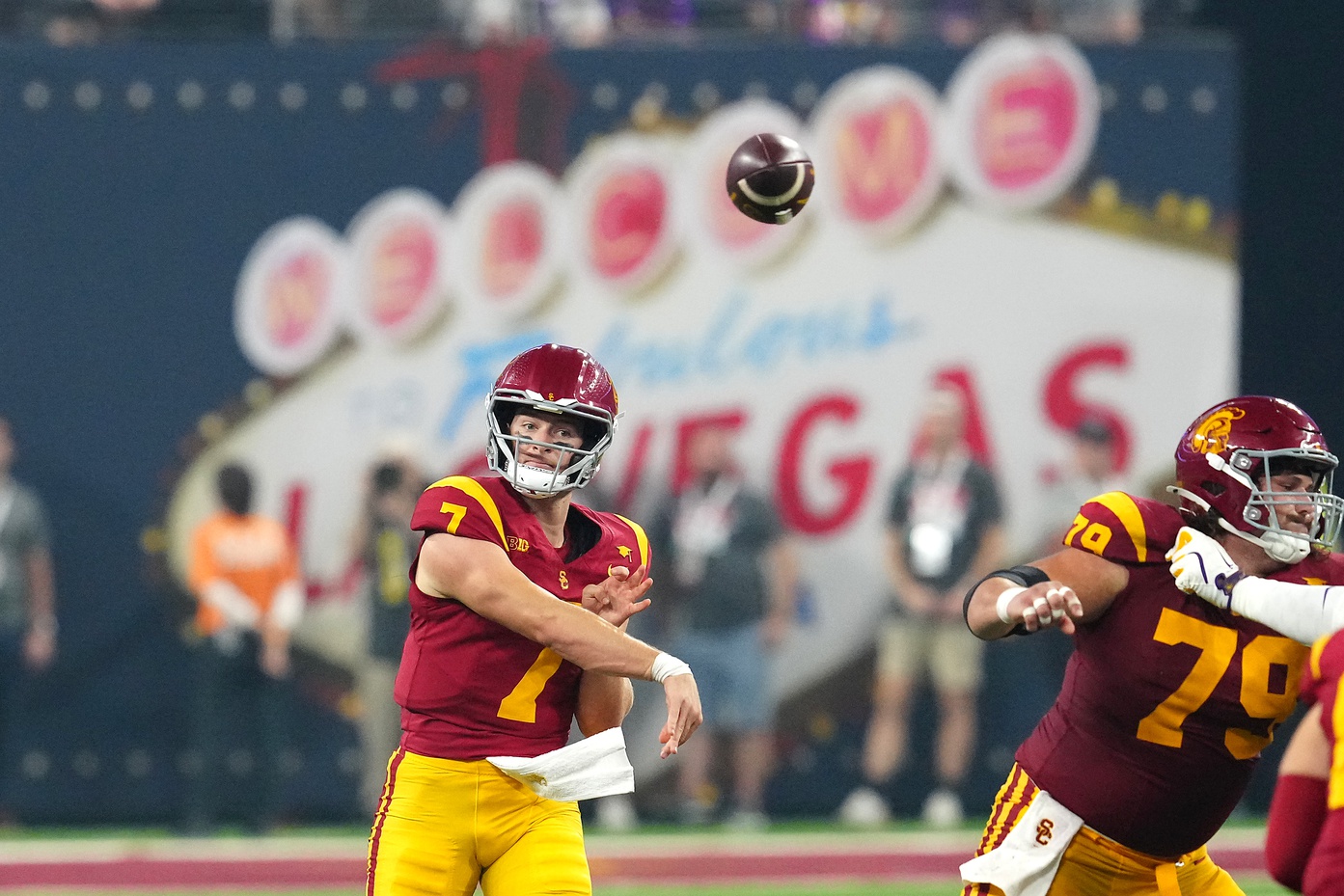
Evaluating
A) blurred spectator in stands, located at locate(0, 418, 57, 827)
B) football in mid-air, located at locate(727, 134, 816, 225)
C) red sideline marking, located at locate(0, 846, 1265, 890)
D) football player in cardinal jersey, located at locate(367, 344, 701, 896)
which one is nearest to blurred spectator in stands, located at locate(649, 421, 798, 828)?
red sideline marking, located at locate(0, 846, 1265, 890)

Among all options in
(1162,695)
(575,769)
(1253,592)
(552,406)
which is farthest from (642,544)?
(1253,592)

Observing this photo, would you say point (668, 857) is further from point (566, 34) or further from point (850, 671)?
point (566, 34)

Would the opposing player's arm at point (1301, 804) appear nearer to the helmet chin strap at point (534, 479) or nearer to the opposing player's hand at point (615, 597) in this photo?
the opposing player's hand at point (615, 597)

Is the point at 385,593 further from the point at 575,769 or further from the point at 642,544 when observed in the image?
the point at 575,769

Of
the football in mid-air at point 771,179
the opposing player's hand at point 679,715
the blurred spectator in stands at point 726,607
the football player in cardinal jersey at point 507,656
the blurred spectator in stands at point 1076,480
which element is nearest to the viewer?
the opposing player's hand at point 679,715

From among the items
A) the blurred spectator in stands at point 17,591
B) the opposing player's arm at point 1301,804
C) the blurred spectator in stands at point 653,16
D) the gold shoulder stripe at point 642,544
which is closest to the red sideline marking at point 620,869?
the blurred spectator in stands at point 17,591

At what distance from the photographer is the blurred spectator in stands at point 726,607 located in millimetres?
9320

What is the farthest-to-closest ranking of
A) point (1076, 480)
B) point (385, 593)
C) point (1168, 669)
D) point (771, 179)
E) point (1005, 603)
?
1. point (1076, 480)
2. point (385, 593)
3. point (771, 179)
4. point (1168, 669)
5. point (1005, 603)

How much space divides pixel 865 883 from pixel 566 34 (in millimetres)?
5024

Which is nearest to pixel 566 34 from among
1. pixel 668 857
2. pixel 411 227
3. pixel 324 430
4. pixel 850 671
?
pixel 411 227

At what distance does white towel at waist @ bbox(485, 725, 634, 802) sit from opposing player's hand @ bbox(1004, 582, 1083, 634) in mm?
909

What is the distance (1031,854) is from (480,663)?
50.0 inches

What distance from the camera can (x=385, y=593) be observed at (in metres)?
9.12

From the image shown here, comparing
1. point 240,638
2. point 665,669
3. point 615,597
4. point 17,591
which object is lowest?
point 240,638
